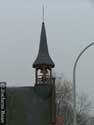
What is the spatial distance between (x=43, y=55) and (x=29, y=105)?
4533mm

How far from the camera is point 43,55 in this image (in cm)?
4959

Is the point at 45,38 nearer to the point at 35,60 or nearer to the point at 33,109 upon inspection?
the point at 35,60

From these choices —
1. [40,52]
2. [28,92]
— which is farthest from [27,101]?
[40,52]

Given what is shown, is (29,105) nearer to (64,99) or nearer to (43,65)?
(43,65)

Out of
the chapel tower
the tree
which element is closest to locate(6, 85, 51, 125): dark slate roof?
the chapel tower

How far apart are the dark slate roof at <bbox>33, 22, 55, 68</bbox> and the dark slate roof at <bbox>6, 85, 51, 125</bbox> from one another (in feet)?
6.55

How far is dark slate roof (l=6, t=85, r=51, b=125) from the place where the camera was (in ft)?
161

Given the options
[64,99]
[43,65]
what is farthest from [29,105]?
[64,99]

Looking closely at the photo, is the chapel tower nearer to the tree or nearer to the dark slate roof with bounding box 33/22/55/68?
the dark slate roof with bounding box 33/22/55/68

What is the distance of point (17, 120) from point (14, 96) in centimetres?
212

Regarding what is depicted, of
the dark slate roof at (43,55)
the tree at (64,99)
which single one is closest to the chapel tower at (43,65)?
the dark slate roof at (43,55)

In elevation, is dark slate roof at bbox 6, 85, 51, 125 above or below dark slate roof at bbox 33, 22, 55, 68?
below

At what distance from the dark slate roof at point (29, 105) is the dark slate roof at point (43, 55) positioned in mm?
1995

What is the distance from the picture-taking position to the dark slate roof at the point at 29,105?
49.0 metres
